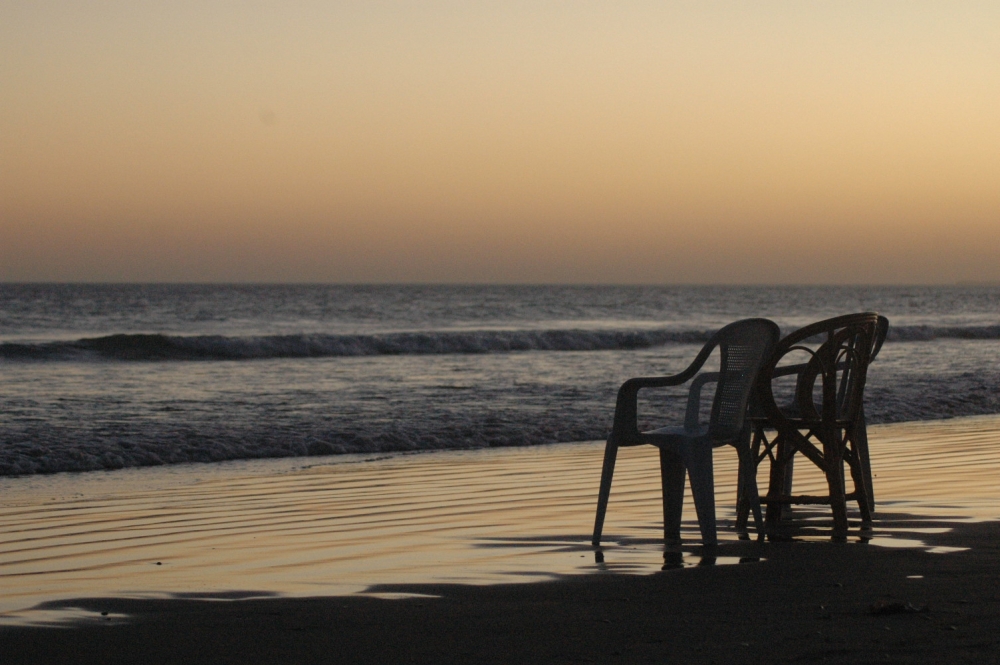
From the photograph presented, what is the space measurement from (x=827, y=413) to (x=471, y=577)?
73.6 inches

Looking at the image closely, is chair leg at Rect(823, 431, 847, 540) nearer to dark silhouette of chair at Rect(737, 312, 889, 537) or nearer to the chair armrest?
dark silhouette of chair at Rect(737, 312, 889, 537)

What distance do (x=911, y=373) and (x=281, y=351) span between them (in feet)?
42.9

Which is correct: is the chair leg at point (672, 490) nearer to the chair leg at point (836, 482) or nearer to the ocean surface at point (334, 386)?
the chair leg at point (836, 482)

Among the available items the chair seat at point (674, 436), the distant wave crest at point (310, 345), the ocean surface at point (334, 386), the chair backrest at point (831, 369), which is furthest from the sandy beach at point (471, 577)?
the distant wave crest at point (310, 345)

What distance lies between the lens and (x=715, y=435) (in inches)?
186

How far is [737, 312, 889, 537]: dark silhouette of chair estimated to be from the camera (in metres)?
4.98

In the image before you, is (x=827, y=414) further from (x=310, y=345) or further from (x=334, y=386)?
(x=310, y=345)

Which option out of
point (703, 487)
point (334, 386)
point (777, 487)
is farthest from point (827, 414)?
point (334, 386)

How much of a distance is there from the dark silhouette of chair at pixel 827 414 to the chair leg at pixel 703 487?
38cm

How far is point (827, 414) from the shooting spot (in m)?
5.02

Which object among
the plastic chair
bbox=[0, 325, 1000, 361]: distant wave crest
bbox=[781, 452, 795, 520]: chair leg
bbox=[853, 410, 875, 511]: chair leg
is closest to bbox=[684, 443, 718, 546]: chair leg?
the plastic chair

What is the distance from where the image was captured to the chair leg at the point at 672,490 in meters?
4.91

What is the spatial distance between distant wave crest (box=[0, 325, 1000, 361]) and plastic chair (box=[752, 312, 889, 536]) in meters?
18.7

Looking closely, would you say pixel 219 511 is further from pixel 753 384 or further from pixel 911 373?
pixel 911 373
